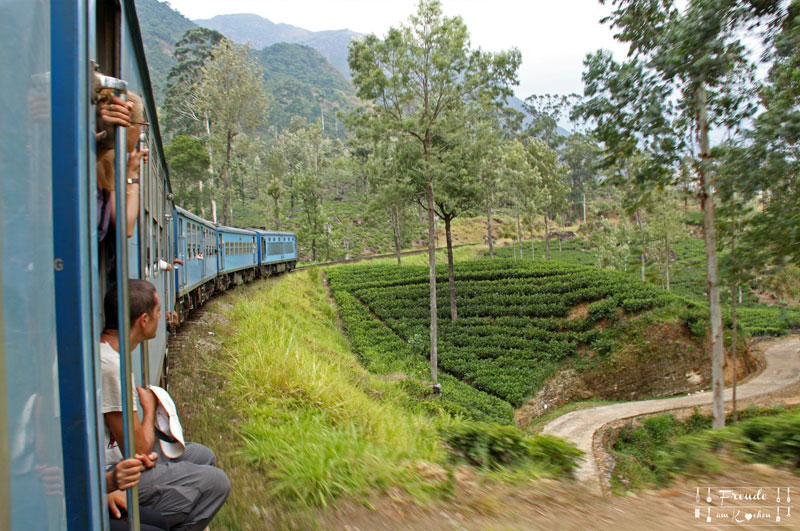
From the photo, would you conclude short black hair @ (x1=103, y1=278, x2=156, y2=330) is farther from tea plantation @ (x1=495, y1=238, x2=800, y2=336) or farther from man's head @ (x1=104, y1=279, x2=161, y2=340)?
tea plantation @ (x1=495, y1=238, x2=800, y2=336)

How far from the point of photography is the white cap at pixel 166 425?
2301 millimetres

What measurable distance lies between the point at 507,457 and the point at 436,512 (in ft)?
5.45

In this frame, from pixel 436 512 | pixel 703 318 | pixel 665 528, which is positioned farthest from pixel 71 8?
pixel 703 318

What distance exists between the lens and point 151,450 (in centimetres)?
221

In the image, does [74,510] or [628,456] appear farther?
[628,456]

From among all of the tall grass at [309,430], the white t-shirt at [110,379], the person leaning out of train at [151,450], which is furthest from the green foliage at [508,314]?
the white t-shirt at [110,379]

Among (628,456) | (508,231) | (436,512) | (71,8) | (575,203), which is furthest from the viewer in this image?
(575,203)

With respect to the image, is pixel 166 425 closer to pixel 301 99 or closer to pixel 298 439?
pixel 298 439

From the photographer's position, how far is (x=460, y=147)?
59.3 feet

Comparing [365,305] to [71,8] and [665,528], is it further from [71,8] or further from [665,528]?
[71,8]

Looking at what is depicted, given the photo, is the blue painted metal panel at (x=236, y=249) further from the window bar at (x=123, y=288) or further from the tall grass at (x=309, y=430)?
the window bar at (x=123, y=288)

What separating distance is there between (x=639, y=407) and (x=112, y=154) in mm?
20289

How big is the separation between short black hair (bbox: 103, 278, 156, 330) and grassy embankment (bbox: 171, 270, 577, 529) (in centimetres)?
209

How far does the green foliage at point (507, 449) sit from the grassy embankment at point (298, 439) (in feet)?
0.04
